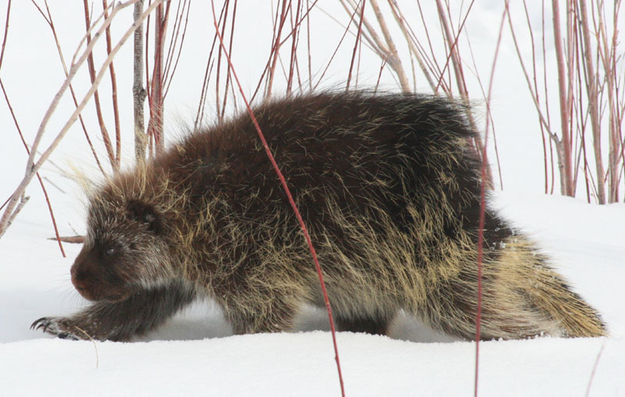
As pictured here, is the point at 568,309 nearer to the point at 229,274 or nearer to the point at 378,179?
the point at 378,179

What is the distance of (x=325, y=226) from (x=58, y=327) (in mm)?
770

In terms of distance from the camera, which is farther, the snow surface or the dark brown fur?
the dark brown fur

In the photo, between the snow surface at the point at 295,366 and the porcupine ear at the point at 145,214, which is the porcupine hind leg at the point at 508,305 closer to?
the snow surface at the point at 295,366

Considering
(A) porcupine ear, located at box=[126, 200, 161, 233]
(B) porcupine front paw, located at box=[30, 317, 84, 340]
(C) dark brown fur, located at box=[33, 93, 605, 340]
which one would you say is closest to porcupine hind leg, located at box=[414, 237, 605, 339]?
(C) dark brown fur, located at box=[33, 93, 605, 340]

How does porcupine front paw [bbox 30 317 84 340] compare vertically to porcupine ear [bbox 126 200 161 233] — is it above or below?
below

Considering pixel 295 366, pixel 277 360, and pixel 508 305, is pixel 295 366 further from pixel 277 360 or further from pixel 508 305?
pixel 508 305

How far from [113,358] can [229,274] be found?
0.40m

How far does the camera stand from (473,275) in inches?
65.7

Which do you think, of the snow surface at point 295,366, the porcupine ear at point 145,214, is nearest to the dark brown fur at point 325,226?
the porcupine ear at point 145,214

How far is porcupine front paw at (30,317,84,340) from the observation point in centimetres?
167

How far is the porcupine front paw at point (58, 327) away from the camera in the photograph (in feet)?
5.48

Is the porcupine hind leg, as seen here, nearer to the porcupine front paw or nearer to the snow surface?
the snow surface

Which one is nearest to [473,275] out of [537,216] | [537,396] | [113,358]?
[537,396]

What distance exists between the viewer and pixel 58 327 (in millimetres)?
1716
